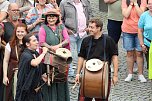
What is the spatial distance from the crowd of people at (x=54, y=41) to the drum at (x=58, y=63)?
0.7 inches

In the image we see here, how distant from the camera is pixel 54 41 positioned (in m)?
8.09

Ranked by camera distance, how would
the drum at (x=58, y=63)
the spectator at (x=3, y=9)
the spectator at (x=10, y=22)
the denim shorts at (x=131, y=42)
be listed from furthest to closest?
the denim shorts at (x=131, y=42) < the spectator at (x=3, y=9) < the spectator at (x=10, y=22) < the drum at (x=58, y=63)

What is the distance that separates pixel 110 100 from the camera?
29.1ft

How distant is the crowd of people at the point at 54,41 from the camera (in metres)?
7.24

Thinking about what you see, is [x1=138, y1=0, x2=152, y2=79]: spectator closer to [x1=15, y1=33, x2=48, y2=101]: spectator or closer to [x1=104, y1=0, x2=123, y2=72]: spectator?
[x1=104, y1=0, x2=123, y2=72]: spectator

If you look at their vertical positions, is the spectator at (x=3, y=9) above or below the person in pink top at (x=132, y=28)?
above

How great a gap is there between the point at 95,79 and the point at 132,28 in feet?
8.42

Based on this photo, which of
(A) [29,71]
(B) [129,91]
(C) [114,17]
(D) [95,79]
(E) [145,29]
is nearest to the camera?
(A) [29,71]

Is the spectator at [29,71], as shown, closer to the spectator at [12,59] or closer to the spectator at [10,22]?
the spectator at [12,59]

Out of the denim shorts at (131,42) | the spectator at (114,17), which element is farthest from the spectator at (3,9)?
the denim shorts at (131,42)

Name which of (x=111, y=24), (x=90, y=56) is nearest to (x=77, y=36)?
(x=111, y=24)

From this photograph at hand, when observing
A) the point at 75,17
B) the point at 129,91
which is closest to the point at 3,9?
the point at 75,17

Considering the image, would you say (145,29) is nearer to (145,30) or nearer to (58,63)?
(145,30)

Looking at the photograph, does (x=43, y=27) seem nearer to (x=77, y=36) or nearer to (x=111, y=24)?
(x=77, y=36)
